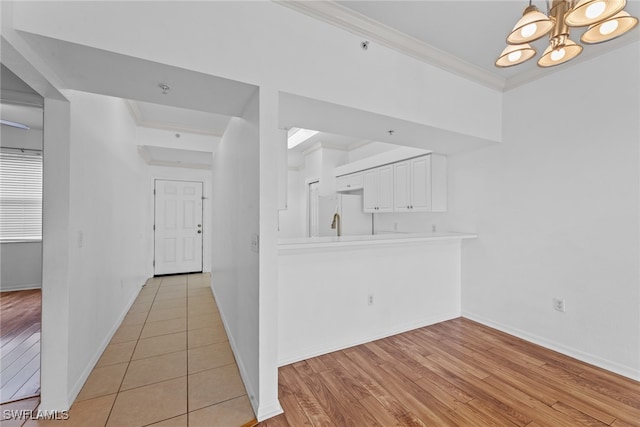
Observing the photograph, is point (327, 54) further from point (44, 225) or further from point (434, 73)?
point (44, 225)

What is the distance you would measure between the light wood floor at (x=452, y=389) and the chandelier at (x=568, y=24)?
7.17ft

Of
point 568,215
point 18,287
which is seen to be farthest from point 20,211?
point 568,215

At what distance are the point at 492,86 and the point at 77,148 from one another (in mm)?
3823

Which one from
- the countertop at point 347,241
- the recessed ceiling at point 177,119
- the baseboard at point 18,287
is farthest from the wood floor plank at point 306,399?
the baseboard at point 18,287

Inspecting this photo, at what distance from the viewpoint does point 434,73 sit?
246 centimetres

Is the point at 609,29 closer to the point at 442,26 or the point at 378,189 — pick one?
the point at 442,26

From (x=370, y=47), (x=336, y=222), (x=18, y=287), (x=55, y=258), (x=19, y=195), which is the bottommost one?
(x=18, y=287)

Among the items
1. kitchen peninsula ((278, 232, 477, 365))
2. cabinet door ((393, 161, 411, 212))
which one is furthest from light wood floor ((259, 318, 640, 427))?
cabinet door ((393, 161, 411, 212))

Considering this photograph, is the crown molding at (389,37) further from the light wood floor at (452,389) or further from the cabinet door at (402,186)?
the light wood floor at (452,389)

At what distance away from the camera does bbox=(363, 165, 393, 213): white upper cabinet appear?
13.3 feet

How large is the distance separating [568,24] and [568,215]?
189 centimetres

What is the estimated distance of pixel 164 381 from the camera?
2.05 metres

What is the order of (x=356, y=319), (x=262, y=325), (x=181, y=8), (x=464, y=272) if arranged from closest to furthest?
1. (x=181, y=8)
2. (x=262, y=325)
3. (x=356, y=319)
4. (x=464, y=272)

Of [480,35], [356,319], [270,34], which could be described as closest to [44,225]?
[270,34]
